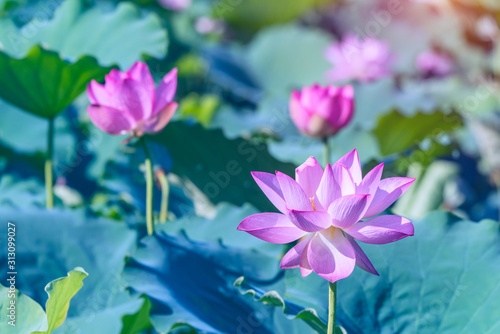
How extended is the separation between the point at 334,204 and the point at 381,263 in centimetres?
30

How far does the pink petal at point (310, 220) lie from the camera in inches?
19.1

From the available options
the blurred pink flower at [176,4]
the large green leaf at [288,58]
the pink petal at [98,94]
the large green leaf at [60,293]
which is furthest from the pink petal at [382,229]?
the blurred pink flower at [176,4]

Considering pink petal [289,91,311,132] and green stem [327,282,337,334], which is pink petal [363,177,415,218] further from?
pink petal [289,91,311,132]

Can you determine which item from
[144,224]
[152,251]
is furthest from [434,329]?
[144,224]

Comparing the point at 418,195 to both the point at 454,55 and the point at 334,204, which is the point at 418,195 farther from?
the point at 454,55

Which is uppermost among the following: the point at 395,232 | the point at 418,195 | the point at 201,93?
the point at 395,232

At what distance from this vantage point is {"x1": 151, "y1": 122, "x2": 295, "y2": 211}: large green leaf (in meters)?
1.16

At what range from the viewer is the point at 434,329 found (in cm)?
72

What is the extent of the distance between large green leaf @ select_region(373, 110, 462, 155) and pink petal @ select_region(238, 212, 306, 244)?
83 centimetres

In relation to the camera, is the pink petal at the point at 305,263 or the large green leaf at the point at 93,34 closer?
the pink petal at the point at 305,263

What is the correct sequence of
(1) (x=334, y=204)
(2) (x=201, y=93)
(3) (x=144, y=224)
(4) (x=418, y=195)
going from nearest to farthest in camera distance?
(1) (x=334, y=204) < (3) (x=144, y=224) < (4) (x=418, y=195) < (2) (x=201, y=93)

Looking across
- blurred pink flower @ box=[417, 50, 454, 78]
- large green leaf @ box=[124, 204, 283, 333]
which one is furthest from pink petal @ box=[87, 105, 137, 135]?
blurred pink flower @ box=[417, 50, 454, 78]

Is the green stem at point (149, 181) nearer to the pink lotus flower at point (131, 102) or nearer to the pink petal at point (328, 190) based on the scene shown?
the pink lotus flower at point (131, 102)

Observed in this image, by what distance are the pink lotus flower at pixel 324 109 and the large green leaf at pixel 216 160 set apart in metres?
0.15
